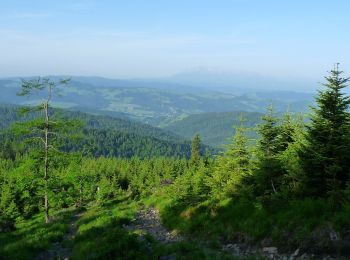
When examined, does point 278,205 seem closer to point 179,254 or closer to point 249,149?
point 179,254

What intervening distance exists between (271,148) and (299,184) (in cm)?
741

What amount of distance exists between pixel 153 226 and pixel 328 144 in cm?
1277

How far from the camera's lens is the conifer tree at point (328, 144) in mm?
16500

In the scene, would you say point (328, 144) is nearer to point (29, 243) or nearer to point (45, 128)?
point (29, 243)

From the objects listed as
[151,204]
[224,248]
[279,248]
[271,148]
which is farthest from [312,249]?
[151,204]

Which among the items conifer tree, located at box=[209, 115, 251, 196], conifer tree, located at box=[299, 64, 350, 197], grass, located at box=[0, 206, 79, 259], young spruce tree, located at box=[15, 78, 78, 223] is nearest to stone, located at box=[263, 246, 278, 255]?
conifer tree, located at box=[299, 64, 350, 197]

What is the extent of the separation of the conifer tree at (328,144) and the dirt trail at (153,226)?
7185 millimetres

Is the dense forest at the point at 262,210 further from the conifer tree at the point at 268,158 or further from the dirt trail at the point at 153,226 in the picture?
the dirt trail at the point at 153,226

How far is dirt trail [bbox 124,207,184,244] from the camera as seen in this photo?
2026cm

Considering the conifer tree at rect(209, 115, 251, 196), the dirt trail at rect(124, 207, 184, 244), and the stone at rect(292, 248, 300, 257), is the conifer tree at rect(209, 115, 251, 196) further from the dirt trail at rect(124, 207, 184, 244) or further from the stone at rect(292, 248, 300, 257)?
the stone at rect(292, 248, 300, 257)

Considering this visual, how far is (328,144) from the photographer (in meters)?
16.6

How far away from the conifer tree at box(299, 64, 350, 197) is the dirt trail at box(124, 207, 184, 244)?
7.19 metres

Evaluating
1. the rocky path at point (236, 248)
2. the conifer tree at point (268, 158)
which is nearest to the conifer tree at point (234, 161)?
the conifer tree at point (268, 158)

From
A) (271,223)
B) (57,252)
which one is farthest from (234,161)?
(57,252)
